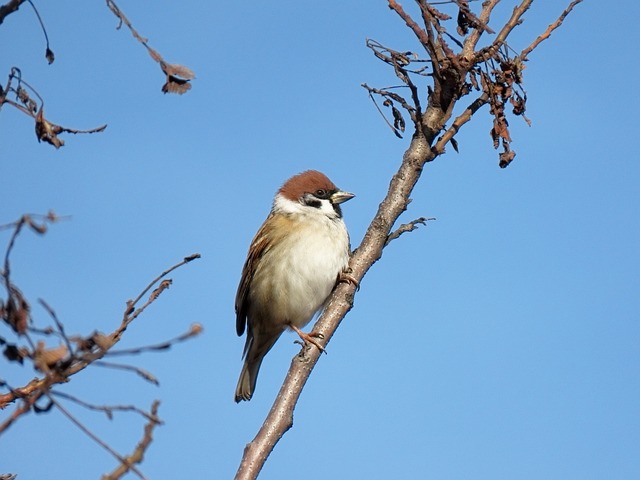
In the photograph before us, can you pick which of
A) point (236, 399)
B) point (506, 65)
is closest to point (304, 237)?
point (236, 399)

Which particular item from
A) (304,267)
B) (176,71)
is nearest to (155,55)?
(176,71)

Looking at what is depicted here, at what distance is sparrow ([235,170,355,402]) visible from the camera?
645cm

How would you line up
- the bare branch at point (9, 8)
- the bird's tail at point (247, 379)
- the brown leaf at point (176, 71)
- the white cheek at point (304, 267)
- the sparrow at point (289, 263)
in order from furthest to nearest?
1. the bird's tail at point (247, 379)
2. the sparrow at point (289, 263)
3. the white cheek at point (304, 267)
4. the brown leaf at point (176, 71)
5. the bare branch at point (9, 8)

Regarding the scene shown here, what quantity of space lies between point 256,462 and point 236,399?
3.70 meters

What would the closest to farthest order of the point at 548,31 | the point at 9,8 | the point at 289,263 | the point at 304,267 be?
the point at 9,8
the point at 548,31
the point at 304,267
the point at 289,263

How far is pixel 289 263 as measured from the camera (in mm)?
6660

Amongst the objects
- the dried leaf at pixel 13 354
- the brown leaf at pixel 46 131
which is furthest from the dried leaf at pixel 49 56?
the dried leaf at pixel 13 354

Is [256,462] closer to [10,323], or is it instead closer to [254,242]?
[10,323]

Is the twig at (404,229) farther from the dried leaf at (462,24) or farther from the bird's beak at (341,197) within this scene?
the bird's beak at (341,197)

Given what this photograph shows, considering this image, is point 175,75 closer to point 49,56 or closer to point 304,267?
point 49,56

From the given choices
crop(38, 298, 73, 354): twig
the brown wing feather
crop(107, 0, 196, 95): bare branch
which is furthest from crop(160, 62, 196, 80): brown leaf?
the brown wing feather

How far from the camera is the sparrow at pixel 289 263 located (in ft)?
21.1

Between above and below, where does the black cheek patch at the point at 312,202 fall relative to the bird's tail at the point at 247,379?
above

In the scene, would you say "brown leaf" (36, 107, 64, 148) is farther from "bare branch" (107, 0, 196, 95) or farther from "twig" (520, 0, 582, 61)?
"twig" (520, 0, 582, 61)
